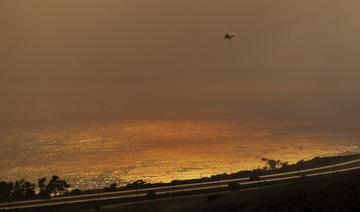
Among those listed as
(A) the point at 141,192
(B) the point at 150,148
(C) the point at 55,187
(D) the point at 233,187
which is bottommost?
(D) the point at 233,187

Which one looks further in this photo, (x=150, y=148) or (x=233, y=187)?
(x=150, y=148)

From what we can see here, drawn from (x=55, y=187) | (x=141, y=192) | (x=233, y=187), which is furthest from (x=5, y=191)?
(x=233, y=187)

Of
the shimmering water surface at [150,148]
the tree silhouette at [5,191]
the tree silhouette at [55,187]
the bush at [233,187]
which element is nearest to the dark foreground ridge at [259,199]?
the bush at [233,187]

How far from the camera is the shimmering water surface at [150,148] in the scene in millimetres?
68062

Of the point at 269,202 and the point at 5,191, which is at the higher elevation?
the point at 5,191

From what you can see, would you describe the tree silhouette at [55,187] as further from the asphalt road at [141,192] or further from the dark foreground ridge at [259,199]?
the dark foreground ridge at [259,199]

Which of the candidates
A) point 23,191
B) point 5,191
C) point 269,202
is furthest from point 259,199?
point 5,191

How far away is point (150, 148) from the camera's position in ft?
310

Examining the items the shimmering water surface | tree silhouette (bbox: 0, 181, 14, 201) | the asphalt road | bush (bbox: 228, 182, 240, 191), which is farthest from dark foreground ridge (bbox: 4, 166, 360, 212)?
the shimmering water surface

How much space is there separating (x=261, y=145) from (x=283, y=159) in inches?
736

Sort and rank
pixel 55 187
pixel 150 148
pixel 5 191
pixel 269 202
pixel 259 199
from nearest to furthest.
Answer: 1. pixel 269 202
2. pixel 259 199
3. pixel 5 191
4. pixel 55 187
5. pixel 150 148

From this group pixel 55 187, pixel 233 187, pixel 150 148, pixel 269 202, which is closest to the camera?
pixel 269 202

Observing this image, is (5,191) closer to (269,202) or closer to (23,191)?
(23,191)

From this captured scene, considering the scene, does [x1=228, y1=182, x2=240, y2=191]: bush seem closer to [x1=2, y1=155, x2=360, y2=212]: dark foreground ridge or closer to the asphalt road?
[x1=2, y1=155, x2=360, y2=212]: dark foreground ridge
